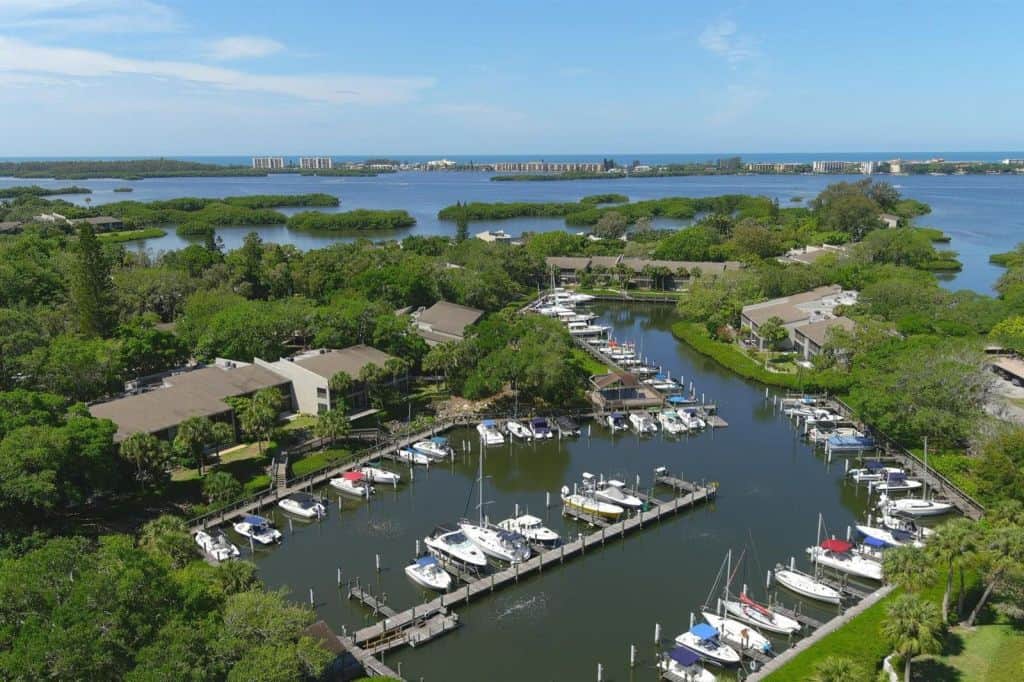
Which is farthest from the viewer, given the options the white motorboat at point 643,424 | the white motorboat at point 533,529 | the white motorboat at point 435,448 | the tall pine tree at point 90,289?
the tall pine tree at point 90,289

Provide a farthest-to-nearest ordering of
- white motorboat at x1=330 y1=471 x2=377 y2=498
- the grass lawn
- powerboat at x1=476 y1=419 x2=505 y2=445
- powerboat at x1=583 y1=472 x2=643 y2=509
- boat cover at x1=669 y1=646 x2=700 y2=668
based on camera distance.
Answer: powerboat at x1=476 y1=419 x2=505 y2=445, white motorboat at x1=330 y1=471 x2=377 y2=498, powerboat at x1=583 y1=472 x2=643 y2=509, boat cover at x1=669 y1=646 x2=700 y2=668, the grass lawn

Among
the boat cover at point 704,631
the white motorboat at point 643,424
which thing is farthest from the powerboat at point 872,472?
the boat cover at point 704,631

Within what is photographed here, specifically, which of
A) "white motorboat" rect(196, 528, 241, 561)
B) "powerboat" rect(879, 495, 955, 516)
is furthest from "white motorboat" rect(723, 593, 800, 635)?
"white motorboat" rect(196, 528, 241, 561)

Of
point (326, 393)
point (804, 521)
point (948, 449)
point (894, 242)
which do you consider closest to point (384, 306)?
point (326, 393)

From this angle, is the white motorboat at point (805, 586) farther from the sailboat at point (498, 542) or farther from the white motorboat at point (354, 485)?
the white motorboat at point (354, 485)

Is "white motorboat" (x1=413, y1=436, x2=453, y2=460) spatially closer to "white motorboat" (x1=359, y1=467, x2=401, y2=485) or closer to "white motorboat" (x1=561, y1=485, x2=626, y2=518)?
"white motorboat" (x1=359, y1=467, x2=401, y2=485)

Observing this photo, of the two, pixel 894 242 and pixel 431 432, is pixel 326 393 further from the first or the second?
pixel 894 242

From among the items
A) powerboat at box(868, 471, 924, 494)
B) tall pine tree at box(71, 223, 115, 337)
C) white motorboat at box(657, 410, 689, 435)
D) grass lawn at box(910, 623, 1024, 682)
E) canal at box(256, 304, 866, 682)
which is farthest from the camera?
tall pine tree at box(71, 223, 115, 337)
